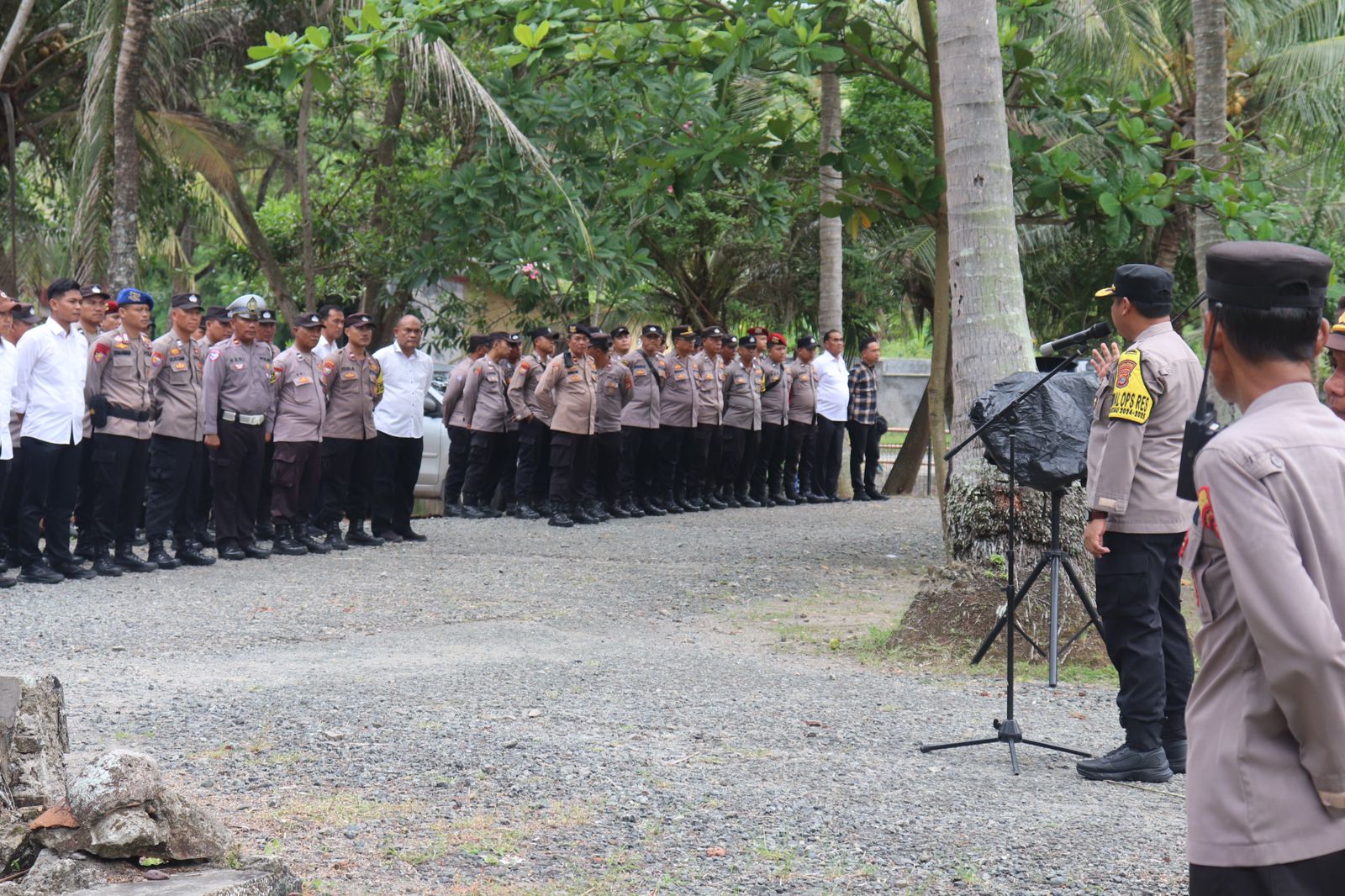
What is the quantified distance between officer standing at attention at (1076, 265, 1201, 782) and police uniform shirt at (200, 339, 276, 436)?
7.81m

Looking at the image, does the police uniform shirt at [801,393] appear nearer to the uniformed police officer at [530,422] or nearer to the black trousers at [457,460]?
the uniformed police officer at [530,422]

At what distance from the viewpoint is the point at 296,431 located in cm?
1183

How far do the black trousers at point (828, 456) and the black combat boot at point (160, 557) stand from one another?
990 cm

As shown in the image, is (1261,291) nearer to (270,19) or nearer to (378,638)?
(378,638)

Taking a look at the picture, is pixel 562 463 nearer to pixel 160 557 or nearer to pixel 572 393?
pixel 572 393

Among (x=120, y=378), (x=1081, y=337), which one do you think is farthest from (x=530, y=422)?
(x=1081, y=337)

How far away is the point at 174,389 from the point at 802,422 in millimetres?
9315

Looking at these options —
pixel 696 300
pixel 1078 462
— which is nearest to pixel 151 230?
pixel 696 300

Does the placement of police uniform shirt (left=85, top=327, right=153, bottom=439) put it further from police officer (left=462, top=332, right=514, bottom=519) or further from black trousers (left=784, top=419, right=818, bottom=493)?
black trousers (left=784, top=419, right=818, bottom=493)

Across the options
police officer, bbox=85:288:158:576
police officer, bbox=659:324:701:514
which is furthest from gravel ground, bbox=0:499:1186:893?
police officer, bbox=659:324:701:514

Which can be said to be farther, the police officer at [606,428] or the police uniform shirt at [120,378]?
the police officer at [606,428]

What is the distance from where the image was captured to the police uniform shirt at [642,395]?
1614 centimetres

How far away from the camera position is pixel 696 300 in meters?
22.3

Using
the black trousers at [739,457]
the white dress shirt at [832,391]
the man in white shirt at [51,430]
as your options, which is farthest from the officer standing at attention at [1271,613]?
the white dress shirt at [832,391]
